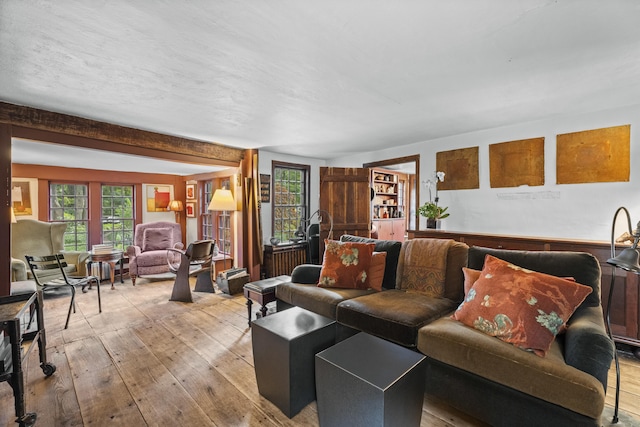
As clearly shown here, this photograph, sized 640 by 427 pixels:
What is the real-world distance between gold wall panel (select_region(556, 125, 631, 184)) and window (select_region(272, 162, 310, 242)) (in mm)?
3867

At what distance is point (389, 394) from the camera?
1.28 meters

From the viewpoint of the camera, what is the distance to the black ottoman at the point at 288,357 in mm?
1750

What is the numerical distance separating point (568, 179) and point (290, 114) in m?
3.13

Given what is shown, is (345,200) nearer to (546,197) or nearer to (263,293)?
(263,293)

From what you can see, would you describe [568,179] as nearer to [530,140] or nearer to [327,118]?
[530,140]

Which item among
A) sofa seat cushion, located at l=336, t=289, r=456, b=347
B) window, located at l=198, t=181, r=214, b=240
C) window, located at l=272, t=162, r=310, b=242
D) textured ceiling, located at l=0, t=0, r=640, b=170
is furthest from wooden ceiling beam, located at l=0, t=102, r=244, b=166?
sofa seat cushion, located at l=336, t=289, r=456, b=347

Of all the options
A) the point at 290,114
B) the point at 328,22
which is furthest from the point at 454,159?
the point at 328,22

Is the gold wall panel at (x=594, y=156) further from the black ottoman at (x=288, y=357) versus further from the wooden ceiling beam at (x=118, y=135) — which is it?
the wooden ceiling beam at (x=118, y=135)

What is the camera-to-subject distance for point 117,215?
595cm

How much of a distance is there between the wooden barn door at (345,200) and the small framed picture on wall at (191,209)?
3179mm

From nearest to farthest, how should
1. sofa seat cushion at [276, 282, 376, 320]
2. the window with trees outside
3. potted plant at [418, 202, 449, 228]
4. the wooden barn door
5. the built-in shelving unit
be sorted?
1. sofa seat cushion at [276, 282, 376, 320]
2. potted plant at [418, 202, 449, 228]
3. the wooden barn door
4. the window with trees outside
5. the built-in shelving unit

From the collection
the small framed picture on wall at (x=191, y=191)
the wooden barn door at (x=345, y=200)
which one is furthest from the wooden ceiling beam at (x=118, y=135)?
the small framed picture on wall at (x=191, y=191)

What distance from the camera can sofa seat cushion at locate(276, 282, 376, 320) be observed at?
2.46 meters

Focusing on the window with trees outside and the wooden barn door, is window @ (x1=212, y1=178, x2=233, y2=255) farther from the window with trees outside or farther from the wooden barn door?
the wooden barn door
